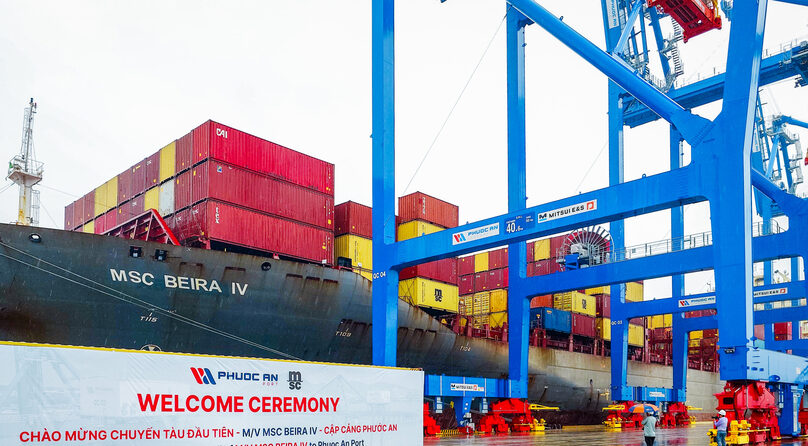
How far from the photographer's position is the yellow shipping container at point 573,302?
128 ft

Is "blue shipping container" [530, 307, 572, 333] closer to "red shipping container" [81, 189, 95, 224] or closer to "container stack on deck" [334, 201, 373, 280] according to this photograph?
"container stack on deck" [334, 201, 373, 280]

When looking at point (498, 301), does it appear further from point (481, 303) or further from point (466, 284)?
point (466, 284)

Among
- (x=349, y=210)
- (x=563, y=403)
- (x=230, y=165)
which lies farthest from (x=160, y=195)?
(x=563, y=403)

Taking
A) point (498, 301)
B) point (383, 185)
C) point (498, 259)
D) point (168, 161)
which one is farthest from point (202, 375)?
point (498, 259)

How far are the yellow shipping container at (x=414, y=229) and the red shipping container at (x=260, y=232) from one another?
5.42 metres

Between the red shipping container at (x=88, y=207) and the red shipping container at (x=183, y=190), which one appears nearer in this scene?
the red shipping container at (x=183, y=190)

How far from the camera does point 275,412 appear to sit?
34.8 ft

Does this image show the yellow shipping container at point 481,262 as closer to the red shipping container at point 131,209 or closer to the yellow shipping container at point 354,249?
the yellow shipping container at point 354,249

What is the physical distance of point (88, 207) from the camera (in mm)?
29344

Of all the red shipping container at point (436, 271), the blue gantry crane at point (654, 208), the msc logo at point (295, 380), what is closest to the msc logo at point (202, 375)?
the msc logo at point (295, 380)

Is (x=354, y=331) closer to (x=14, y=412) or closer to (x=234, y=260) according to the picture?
(x=234, y=260)

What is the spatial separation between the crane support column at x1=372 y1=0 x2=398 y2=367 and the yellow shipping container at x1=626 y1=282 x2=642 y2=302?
26860 mm

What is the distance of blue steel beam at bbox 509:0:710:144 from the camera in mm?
16969

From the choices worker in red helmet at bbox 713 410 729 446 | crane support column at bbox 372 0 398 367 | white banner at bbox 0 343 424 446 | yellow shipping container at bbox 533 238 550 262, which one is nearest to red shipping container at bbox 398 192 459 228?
crane support column at bbox 372 0 398 367
